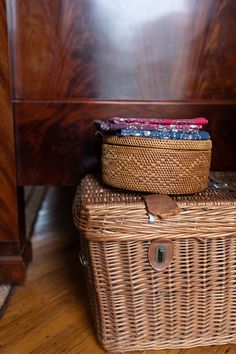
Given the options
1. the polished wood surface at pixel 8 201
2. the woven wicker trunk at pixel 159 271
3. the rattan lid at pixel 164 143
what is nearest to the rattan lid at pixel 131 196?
the woven wicker trunk at pixel 159 271

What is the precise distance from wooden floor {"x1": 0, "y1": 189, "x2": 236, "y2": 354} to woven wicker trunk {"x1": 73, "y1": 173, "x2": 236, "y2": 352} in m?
0.05

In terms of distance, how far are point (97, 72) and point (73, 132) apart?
7.0 inches

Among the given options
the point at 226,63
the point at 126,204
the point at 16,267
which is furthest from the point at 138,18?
the point at 16,267

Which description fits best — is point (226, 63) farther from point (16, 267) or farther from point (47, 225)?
point (47, 225)

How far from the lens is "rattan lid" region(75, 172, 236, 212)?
0.73 metres

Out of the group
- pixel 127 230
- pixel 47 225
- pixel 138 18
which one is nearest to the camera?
pixel 127 230

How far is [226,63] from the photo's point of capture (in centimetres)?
97

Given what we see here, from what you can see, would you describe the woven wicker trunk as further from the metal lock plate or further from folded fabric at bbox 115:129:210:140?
folded fabric at bbox 115:129:210:140

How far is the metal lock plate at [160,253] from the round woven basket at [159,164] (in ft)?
0.38

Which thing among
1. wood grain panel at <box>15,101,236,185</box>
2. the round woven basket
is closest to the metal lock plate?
the round woven basket

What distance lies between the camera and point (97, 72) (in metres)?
0.97

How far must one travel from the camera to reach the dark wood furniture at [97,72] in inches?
36.8

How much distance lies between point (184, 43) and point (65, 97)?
0.36m

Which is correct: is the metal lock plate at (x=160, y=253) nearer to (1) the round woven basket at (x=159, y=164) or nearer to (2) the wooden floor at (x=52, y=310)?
(1) the round woven basket at (x=159, y=164)
